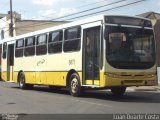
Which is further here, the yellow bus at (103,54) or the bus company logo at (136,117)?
the yellow bus at (103,54)

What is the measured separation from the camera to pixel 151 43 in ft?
63.1

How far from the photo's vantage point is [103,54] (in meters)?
18.0

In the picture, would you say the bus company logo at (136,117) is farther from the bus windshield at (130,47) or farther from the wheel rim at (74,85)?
the wheel rim at (74,85)

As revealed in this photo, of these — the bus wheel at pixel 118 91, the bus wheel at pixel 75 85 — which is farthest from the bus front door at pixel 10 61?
the bus wheel at pixel 118 91

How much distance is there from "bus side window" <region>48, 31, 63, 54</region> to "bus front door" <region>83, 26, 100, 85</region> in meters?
2.62

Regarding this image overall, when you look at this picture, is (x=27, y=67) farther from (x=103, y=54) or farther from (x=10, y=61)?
(x=103, y=54)

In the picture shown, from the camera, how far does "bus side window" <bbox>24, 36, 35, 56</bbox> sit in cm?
2564

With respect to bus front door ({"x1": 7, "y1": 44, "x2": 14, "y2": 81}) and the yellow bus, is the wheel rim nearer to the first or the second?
the yellow bus

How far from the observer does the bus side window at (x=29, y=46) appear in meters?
25.6

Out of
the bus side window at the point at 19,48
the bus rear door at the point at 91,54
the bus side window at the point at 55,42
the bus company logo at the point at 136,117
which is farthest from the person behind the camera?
the bus side window at the point at 19,48

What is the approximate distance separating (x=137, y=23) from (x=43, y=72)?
23.1 ft

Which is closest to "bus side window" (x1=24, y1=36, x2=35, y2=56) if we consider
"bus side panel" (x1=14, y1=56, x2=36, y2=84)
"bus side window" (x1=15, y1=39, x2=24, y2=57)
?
"bus side panel" (x1=14, y1=56, x2=36, y2=84)

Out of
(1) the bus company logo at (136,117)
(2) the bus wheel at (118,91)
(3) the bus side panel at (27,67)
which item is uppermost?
(3) the bus side panel at (27,67)

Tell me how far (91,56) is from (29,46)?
25.5 ft
